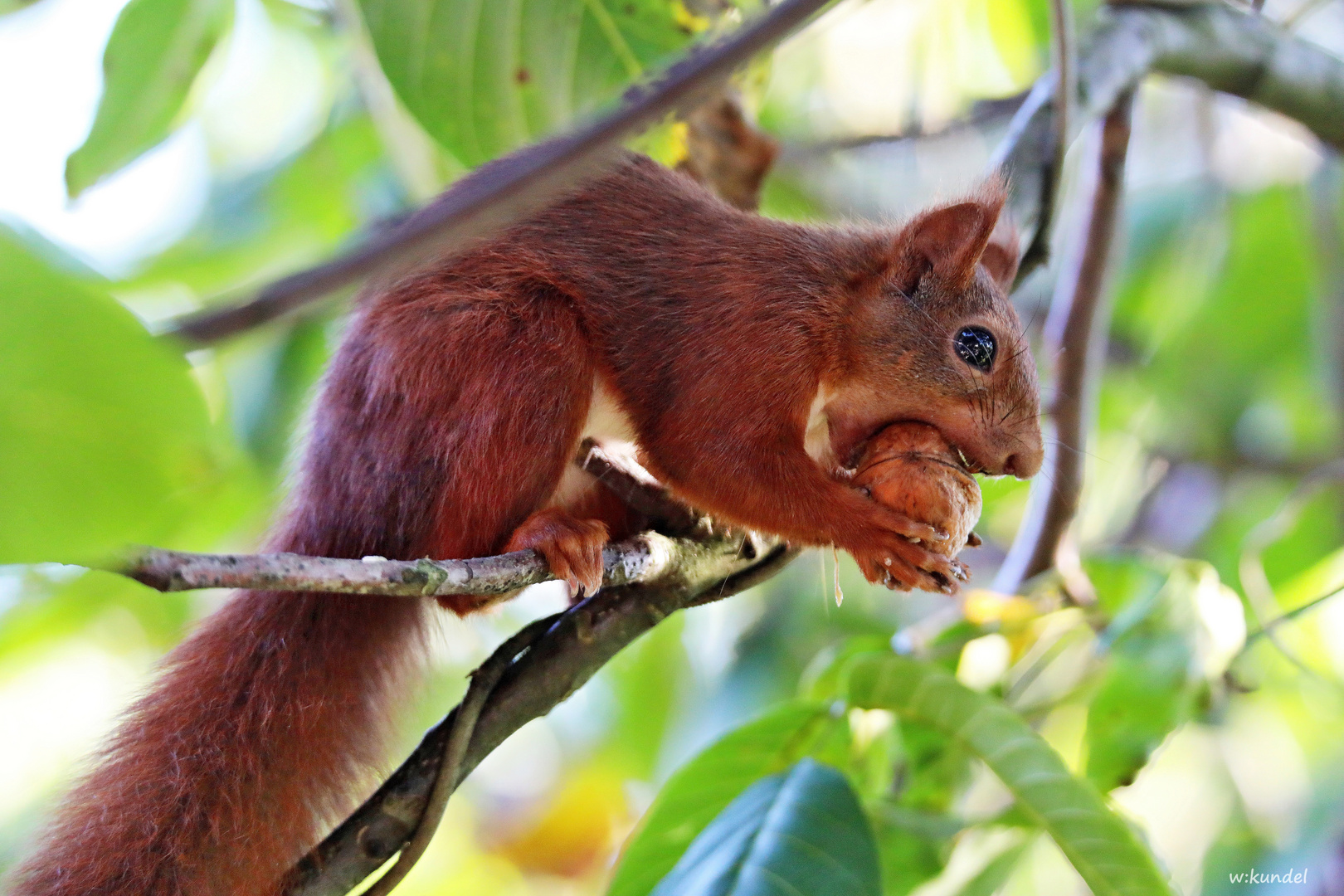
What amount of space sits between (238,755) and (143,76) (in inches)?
46.5

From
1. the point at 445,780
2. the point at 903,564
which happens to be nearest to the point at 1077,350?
the point at 903,564

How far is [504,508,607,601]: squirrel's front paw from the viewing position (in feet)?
5.36

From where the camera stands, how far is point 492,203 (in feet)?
1.92

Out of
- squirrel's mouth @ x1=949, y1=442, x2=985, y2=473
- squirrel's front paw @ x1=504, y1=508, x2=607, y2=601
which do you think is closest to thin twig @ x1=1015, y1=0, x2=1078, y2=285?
squirrel's mouth @ x1=949, y1=442, x2=985, y2=473

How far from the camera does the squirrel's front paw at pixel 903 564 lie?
177cm

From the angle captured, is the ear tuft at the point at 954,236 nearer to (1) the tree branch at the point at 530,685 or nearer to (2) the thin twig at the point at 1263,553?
(1) the tree branch at the point at 530,685

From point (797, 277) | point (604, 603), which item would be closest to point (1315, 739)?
point (797, 277)

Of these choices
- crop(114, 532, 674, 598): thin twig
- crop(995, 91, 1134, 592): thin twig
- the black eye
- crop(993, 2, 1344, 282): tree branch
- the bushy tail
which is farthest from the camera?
crop(995, 91, 1134, 592): thin twig

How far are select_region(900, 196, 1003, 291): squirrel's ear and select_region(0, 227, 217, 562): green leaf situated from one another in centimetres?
174

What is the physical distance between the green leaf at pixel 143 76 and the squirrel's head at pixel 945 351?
1298 mm

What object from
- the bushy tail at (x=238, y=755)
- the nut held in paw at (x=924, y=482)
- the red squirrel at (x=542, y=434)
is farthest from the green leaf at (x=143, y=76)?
the nut held in paw at (x=924, y=482)

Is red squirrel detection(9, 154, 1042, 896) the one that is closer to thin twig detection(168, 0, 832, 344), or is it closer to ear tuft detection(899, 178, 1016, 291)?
ear tuft detection(899, 178, 1016, 291)

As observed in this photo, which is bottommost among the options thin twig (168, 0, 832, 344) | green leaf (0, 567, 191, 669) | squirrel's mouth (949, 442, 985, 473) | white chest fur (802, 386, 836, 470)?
green leaf (0, 567, 191, 669)

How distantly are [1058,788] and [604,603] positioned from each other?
746 mm
